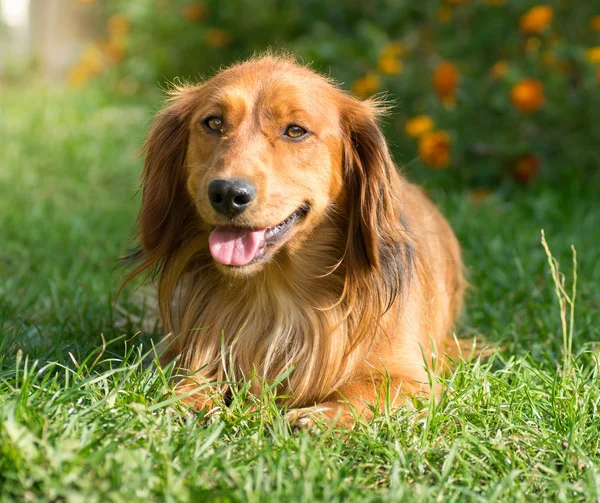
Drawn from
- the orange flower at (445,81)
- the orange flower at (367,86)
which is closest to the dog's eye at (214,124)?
the orange flower at (445,81)

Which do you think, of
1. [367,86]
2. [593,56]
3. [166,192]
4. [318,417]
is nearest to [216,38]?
[367,86]

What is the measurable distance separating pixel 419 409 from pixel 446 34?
200 inches

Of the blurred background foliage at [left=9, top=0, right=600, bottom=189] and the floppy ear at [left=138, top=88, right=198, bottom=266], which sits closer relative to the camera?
the floppy ear at [left=138, top=88, right=198, bottom=266]

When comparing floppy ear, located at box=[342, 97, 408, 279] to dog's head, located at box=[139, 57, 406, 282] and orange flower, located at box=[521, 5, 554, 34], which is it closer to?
dog's head, located at box=[139, 57, 406, 282]

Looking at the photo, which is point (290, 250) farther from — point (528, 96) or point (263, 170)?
point (528, 96)

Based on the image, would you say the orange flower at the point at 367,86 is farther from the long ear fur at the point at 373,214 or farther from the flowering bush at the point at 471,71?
the long ear fur at the point at 373,214

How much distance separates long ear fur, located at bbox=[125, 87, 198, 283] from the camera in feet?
10.9

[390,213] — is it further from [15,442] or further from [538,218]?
[538,218]

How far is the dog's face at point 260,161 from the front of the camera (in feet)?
9.42

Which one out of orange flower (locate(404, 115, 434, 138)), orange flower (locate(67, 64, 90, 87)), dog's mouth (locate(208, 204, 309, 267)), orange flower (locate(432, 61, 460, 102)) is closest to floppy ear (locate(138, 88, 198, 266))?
dog's mouth (locate(208, 204, 309, 267))

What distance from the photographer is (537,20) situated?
19.4ft

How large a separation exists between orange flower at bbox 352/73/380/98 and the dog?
10.5ft

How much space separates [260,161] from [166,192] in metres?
0.56

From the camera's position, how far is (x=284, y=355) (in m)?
3.26
